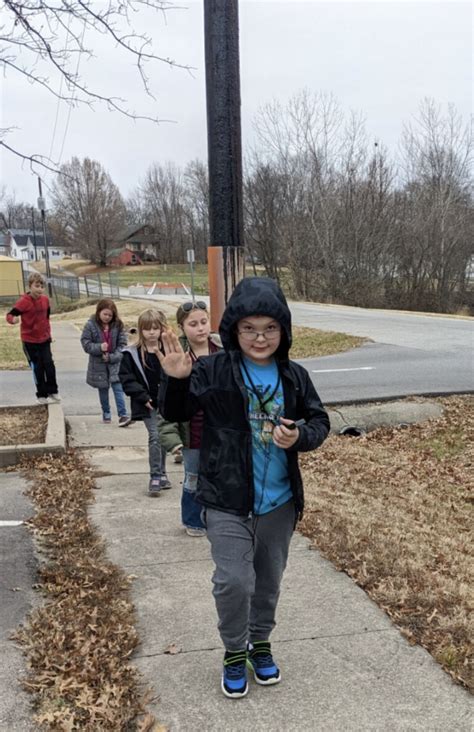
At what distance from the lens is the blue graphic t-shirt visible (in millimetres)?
2414

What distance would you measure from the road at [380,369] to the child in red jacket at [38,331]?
0.68 m

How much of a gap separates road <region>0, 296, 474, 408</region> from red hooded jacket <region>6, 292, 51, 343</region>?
1.27 metres

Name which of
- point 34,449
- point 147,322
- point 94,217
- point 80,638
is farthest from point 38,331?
point 94,217

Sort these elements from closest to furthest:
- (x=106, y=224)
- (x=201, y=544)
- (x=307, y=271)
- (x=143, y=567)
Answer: (x=143, y=567) → (x=201, y=544) → (x=307, y=271) → (x=106, y=224)

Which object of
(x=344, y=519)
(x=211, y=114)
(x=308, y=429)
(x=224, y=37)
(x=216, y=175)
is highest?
(x=224, y=37)

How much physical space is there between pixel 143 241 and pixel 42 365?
90.7 m

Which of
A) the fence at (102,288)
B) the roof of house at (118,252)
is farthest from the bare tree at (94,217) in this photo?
the fence at (102,288)

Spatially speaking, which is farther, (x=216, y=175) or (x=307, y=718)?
(x=216, y=175)

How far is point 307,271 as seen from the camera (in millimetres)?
42000

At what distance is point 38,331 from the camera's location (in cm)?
822

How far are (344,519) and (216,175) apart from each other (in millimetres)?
2528

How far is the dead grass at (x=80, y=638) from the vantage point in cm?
238

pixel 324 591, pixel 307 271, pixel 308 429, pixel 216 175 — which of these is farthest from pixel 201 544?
pixel 307 271

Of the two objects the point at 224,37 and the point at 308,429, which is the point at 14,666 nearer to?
the point at 308,429
